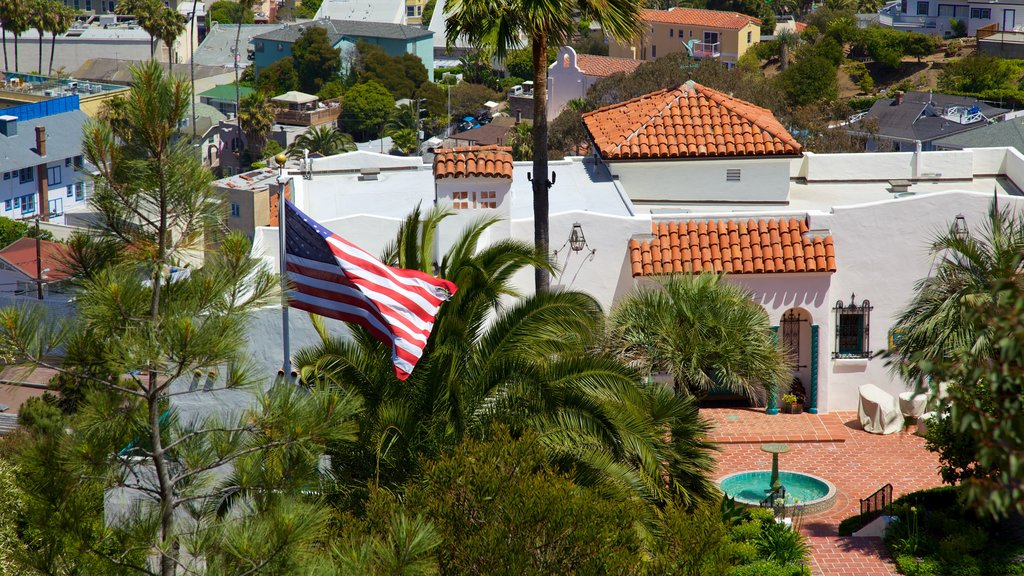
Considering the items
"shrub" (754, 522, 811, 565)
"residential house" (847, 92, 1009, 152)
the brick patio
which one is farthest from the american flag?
"residential house" (847, 92, 1009, 152)

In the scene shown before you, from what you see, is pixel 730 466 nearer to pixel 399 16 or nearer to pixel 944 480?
pixel 944 480

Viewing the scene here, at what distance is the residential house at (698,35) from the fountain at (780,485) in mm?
102459

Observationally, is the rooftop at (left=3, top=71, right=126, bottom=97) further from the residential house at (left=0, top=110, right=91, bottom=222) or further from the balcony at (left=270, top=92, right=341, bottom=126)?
the residential house at (left=0, top=110, right=91, bottom=222)

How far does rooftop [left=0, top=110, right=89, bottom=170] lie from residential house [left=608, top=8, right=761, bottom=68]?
172 ft

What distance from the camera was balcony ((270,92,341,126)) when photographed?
11094cm

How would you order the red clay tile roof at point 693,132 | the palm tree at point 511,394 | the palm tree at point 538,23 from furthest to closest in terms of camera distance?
the red clay tile roof at point 693,132 → the palm tree at point 538,23 → the palm tree at point 511,394

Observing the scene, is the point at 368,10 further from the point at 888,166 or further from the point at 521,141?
the point at 888,166

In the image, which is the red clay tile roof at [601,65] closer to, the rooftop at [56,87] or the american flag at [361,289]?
the rooftop at [56,87]

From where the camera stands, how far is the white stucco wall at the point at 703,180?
93.2ft

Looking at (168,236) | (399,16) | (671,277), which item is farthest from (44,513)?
(399,16)

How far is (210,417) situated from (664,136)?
18437 mm

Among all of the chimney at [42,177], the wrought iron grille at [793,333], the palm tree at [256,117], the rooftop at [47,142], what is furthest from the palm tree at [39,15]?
the wrought iron grille at [793,333]

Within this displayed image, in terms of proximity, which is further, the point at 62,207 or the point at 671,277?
the point at 62,207

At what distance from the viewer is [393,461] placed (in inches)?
592
